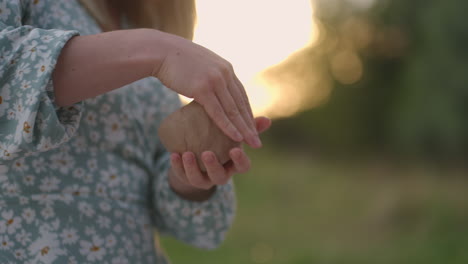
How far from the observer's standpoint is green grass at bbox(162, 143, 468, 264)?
14.3 feet

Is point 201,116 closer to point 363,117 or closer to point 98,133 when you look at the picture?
point 98,133

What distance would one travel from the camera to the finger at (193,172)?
87cm

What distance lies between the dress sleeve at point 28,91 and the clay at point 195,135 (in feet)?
0.61

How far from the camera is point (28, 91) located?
75cm

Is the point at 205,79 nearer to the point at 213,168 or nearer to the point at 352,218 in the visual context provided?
the point at 213,168

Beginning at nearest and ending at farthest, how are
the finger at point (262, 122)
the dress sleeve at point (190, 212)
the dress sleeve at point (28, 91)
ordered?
the dress sleeve at point (28, 91) → the finger at point (262, 122) → the dress sleeve at point (190, 212)

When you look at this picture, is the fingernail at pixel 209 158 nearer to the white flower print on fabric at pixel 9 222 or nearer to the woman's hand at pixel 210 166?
the woman's hand at pixel 210 166

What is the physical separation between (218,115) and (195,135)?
0.09 m

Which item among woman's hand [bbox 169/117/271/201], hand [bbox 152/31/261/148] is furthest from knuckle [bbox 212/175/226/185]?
hand [bbox 152/31/261/148]

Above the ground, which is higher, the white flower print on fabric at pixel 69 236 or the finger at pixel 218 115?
the finger at pixel 218 115

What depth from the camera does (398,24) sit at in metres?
6.25

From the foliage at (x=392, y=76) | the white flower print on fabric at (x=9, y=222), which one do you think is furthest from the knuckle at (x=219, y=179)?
the foliage at (x=392, y=76)

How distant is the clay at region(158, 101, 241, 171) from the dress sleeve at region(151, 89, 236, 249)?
0.61ft

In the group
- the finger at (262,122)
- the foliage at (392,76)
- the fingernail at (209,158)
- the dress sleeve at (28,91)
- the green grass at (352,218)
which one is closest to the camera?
the dress sleeve at (28,91)
